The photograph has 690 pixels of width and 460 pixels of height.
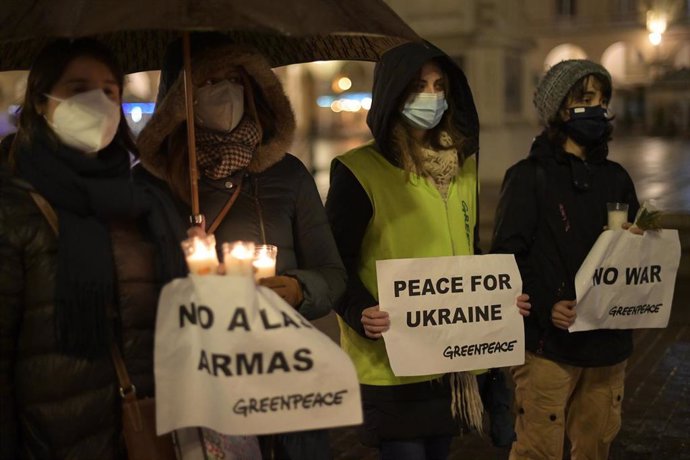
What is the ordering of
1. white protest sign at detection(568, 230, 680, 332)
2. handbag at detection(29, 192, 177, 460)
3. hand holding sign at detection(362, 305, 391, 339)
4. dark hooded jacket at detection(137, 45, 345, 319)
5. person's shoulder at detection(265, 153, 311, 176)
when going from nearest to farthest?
1. handbag at detection(29, 192, 177, 460)
2. dark hooded jacket at detection(137, 45, 345, 319)
3. person's shoulder at detection(265, 153, 311, 176)
4. hand holding sign at detection(362, 305, 391, 339)
5. white protest sign at detection(568, 230, 680, 332)

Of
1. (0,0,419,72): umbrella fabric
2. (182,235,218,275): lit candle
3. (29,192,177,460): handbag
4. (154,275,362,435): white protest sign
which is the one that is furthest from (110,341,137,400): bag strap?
(0,0,419,72): umbrella fabric

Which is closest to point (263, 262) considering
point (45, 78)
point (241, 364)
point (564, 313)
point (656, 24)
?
point (241, 364)

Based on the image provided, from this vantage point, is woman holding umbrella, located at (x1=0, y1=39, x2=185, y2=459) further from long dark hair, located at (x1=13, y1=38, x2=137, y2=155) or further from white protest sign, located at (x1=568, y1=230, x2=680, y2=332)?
white protest sign, located at (x1=568, y1=230, x2=680, y2=332)

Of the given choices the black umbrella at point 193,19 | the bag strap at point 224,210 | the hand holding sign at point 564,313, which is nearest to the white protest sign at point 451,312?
the hand holding sign at point 564,313

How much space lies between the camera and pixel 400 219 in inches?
137

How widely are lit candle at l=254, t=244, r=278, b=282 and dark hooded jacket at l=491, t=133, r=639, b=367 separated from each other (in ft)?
5.21

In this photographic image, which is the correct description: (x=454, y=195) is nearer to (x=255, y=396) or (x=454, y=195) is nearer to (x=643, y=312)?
(x=643, y=312)

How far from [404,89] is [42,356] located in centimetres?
173

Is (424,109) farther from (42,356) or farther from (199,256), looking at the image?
(42,356)

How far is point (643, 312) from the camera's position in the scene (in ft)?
12.9

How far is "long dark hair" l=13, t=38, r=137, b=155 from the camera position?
8.16ft

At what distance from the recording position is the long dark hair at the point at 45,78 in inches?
97.9

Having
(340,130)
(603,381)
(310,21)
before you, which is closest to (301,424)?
(310,21)

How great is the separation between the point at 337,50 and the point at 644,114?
48.7 meters
